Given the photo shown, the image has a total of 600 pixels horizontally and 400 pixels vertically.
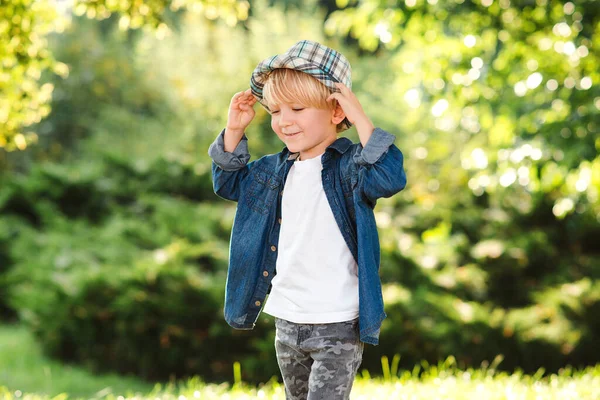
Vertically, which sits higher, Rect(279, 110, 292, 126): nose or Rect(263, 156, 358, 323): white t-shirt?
Rect(279, 110, 292, 126): nose

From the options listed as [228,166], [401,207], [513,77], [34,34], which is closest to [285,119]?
[228,166]

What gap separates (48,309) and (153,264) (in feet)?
4.59

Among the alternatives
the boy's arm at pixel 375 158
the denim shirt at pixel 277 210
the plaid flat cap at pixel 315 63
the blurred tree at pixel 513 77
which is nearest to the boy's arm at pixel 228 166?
the denim shirt at pixel 277 210

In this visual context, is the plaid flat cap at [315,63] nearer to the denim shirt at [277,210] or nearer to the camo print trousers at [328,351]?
the denim shirt at [277,210]

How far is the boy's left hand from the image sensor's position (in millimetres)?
2270

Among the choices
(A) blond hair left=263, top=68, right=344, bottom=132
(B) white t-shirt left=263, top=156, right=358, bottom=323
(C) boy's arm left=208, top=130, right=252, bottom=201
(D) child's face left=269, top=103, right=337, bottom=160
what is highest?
(A) blond hair left=263, top=68, right=344, bottom=132

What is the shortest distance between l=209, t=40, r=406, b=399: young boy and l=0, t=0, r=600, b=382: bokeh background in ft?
6.30

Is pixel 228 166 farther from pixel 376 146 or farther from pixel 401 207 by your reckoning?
pixel 401 207

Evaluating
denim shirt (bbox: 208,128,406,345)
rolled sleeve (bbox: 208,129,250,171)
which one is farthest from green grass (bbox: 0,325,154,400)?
rolled sleeve (bbox: 208,129,250,171)

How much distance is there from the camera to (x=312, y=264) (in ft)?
7.91

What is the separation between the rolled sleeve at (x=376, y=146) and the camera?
223 cm

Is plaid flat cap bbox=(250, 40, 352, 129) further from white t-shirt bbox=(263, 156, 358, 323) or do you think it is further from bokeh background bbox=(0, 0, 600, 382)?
bokeh background bbox=(0, 0, 600, 382)

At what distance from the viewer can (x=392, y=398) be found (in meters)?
3.47

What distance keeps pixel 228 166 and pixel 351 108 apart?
520 mm
